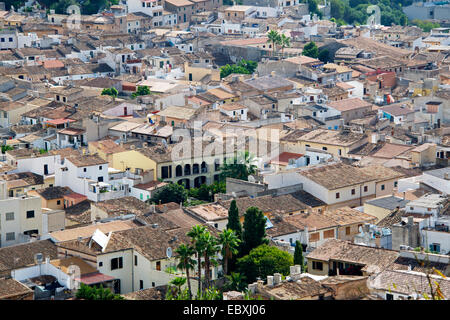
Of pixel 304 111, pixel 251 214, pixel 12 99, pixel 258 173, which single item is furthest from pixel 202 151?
pixel 12 99

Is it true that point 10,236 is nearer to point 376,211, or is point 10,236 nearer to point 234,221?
point 234,221

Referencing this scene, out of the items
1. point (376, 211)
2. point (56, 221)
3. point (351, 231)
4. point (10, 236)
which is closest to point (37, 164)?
point (56, 221)

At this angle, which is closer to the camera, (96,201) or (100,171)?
(96,201)

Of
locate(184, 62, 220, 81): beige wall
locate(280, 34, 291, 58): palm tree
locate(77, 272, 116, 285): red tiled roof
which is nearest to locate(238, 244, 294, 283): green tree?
locate(77, 272, 116, 285): red tiled roof

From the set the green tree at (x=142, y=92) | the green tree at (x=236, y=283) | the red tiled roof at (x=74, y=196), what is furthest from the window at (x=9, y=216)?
the green tree at (x=142, y=92)

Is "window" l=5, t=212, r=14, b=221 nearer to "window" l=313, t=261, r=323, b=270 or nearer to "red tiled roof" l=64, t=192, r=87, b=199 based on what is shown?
"red tiled roof" l=64, t=192, r=87, b=199

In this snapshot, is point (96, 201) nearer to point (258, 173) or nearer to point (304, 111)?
point (258, 173)
